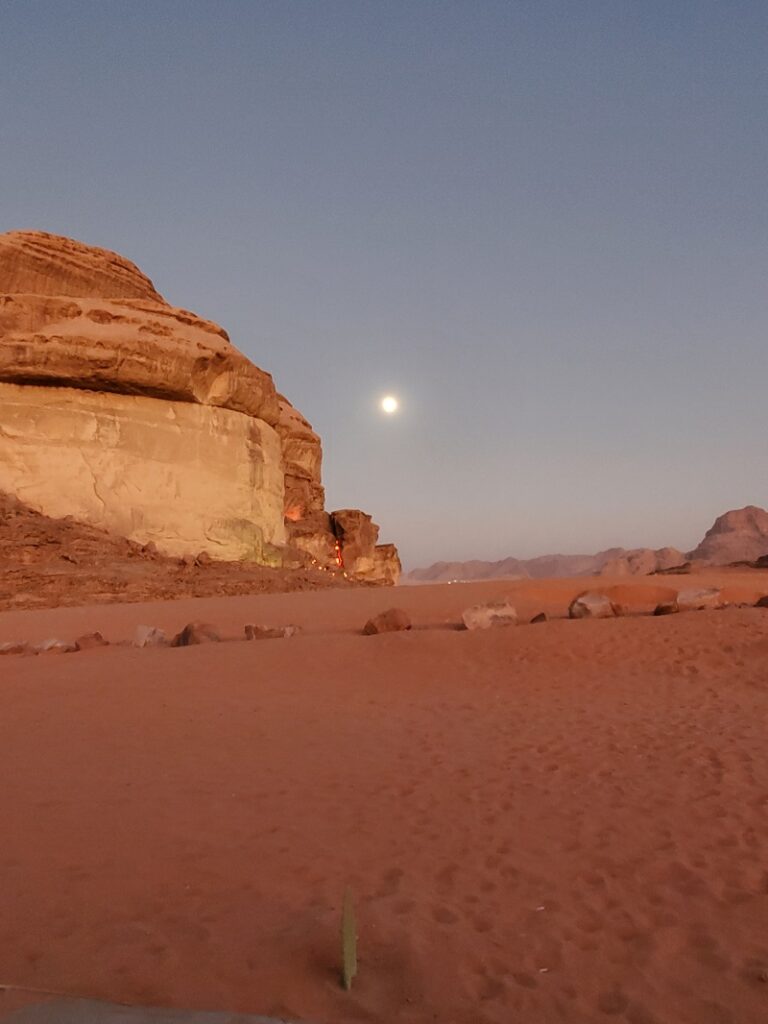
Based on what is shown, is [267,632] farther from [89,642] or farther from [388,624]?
[89,642]

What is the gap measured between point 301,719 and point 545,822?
297cm

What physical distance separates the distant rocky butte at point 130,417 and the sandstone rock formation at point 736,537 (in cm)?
5068

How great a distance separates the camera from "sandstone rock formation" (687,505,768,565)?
6253cm

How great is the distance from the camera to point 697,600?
10.6m

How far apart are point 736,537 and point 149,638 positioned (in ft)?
216

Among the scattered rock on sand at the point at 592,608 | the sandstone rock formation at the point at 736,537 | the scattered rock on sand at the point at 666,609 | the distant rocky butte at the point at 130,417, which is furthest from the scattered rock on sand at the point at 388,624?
the sandstone rock formation at the point at 736,537

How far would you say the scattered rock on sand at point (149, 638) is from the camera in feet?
32.4

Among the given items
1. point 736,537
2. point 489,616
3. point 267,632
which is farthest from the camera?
point 736,537

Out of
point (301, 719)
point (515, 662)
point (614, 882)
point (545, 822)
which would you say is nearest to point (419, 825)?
point (545, 822)

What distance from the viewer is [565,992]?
235 centimetres

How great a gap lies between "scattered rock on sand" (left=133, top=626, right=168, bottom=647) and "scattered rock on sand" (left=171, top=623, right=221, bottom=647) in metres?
0.17

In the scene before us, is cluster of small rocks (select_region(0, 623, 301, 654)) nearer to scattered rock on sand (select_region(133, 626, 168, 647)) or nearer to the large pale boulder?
scattered rock on sand (select_region(133, 626, 168, 647))

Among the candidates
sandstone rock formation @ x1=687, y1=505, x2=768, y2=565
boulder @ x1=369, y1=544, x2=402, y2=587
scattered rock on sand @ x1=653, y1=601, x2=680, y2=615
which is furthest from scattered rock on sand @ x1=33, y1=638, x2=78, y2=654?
sandstone rock formation @ x1=687, y1=505, x2=768, y2=565

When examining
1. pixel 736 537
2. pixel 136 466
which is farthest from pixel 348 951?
pixel 736 537
